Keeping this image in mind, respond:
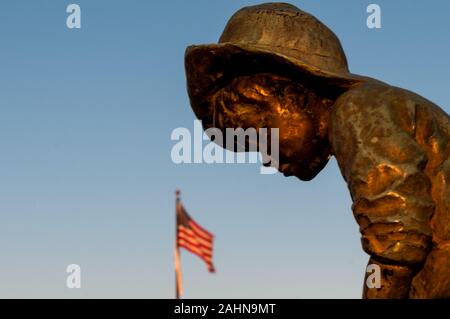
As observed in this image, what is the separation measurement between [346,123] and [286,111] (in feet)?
1.66

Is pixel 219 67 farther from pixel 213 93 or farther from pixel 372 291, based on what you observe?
pixel 372 291

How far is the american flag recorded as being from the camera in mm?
24469

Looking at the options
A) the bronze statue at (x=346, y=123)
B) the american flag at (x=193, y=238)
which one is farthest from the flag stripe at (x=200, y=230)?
the bronze statue at (x=346, y=123)

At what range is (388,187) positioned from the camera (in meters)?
4.88

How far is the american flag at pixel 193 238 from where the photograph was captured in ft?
80.3

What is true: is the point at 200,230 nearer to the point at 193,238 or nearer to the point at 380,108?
the point at 193,238

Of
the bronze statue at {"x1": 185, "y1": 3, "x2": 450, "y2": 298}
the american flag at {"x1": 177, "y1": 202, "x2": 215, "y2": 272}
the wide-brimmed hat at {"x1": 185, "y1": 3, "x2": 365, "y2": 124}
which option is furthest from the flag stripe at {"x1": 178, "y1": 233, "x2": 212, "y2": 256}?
the wide-brimmed hat at {"x1": 185, "y1": 3, "x2": 365, "y2": 124}

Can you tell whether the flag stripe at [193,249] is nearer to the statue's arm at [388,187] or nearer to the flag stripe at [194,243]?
the flag stripe at [194,243]

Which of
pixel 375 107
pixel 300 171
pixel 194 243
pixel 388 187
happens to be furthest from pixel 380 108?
pixel 194 243

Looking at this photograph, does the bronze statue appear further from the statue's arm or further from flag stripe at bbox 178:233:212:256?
flag stripe at bbox 178:233:212:256

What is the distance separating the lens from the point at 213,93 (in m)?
5.71

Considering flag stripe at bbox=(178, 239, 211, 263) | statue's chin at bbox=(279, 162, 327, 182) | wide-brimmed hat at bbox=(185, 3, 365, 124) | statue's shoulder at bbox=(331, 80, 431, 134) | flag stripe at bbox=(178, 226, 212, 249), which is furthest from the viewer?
flag stripe at bbox=(178, 226, 212, 249)
